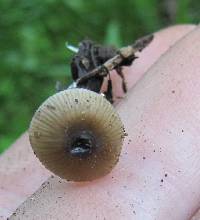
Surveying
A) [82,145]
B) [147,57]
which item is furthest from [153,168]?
[147,57]

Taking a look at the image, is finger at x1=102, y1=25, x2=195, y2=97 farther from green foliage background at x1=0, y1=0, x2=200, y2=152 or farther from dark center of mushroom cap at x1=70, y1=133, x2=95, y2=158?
dark center of mushroom cap at x1=70, y1=133, x2=95, y2=158

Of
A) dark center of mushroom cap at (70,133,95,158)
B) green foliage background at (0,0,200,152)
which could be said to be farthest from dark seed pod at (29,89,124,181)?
green foliage background at (0,0,200,152)

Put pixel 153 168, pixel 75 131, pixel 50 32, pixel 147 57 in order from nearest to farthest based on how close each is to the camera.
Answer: pixel 75 131
pixel 153 168
pixel 147 57
pixel 50 32

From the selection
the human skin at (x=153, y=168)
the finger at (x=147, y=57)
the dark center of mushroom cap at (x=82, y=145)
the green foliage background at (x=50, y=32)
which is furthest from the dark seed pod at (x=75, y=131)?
the green foliage background at (x=50, y=32)

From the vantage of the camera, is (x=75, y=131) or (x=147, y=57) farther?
(x=147, y=57)

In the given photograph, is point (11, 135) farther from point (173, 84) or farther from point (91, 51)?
point (173, 84)

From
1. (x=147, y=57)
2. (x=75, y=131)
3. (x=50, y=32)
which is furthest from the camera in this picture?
(x=50, y=32)

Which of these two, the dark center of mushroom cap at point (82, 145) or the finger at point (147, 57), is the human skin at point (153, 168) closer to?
the dark center of mushroom cap at point (82, 145)

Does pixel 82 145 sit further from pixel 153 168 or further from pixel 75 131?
pixel 153 168
